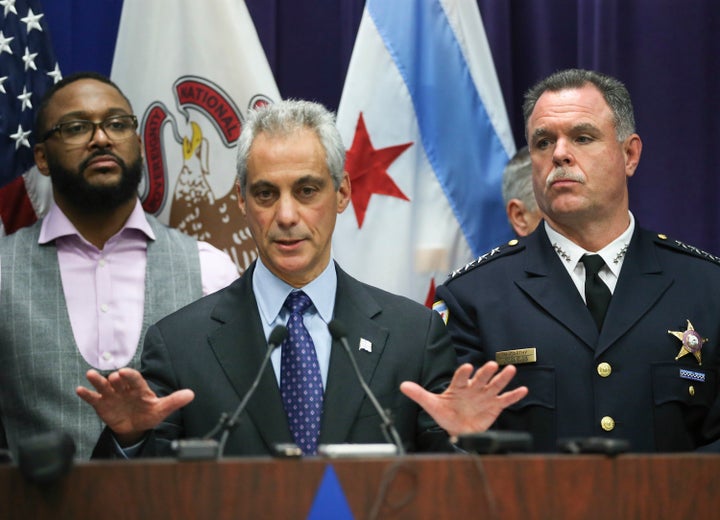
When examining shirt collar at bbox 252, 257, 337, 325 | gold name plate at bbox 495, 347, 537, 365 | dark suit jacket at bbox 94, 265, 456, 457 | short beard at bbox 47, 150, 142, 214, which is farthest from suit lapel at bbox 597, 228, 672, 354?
short beard at bbox 47, 150, 142, 214

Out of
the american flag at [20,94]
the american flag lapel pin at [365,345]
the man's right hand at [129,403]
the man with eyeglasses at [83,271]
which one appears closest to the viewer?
the man's right hand at [129,403]

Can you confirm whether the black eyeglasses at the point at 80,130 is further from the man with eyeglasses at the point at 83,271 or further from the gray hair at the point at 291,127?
the gray hair at the point at 291,127

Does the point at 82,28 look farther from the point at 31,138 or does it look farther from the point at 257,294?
the point at 257,294

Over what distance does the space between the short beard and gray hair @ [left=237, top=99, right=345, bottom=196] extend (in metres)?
0.75

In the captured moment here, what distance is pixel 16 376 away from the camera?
10.5ft

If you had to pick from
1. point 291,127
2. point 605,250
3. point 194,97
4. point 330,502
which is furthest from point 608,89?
point 330,502

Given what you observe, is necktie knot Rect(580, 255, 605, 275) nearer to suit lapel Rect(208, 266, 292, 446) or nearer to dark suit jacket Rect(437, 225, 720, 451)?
dark suit jacket Rect(437, 225, 720, 451)

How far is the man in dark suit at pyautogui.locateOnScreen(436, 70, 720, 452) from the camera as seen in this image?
2789 millimetres

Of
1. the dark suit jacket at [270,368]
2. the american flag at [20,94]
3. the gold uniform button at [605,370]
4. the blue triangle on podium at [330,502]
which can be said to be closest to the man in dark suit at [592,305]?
the gold uniform button at [605,370]

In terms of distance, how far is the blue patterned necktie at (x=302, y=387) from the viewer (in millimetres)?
2508

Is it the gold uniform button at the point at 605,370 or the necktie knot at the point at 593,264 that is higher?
the necktie knot at the point at 593,264

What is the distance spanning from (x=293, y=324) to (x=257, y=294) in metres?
0.15

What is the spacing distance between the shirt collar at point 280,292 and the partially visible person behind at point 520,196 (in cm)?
126

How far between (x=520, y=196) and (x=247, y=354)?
61.0 inches
